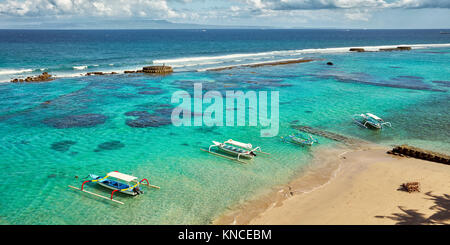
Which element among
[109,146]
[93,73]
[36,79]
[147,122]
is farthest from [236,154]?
[93,73]

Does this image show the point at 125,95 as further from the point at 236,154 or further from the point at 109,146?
the point at 236,154

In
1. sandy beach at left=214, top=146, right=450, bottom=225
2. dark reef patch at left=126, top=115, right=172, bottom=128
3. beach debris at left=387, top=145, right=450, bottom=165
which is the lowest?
sandy beach at left=214, top=146, right=450, bottom=225

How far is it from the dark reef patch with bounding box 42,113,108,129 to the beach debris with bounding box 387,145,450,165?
29640 mm

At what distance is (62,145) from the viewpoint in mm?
27109

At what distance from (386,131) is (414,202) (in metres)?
15.1

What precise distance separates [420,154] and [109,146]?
2627cm

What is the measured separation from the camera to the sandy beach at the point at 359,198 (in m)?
16.3

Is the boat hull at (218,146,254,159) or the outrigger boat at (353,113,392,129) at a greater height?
the outrigger boat at (353,113,392,129)

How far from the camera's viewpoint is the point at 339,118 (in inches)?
1406

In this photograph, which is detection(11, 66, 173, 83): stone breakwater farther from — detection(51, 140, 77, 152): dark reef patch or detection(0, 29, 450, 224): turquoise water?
detection(51, 140, 77, 152): dark reef patch

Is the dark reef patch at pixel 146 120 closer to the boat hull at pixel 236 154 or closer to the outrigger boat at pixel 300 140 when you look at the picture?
the boat hull at pixel 236 154

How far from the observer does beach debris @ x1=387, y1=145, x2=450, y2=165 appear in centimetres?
2341

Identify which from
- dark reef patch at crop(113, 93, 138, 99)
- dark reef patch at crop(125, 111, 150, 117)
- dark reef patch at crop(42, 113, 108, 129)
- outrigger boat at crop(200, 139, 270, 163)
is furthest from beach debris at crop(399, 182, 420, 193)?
dark reef patch at crop(113, 93, 138, 99)
